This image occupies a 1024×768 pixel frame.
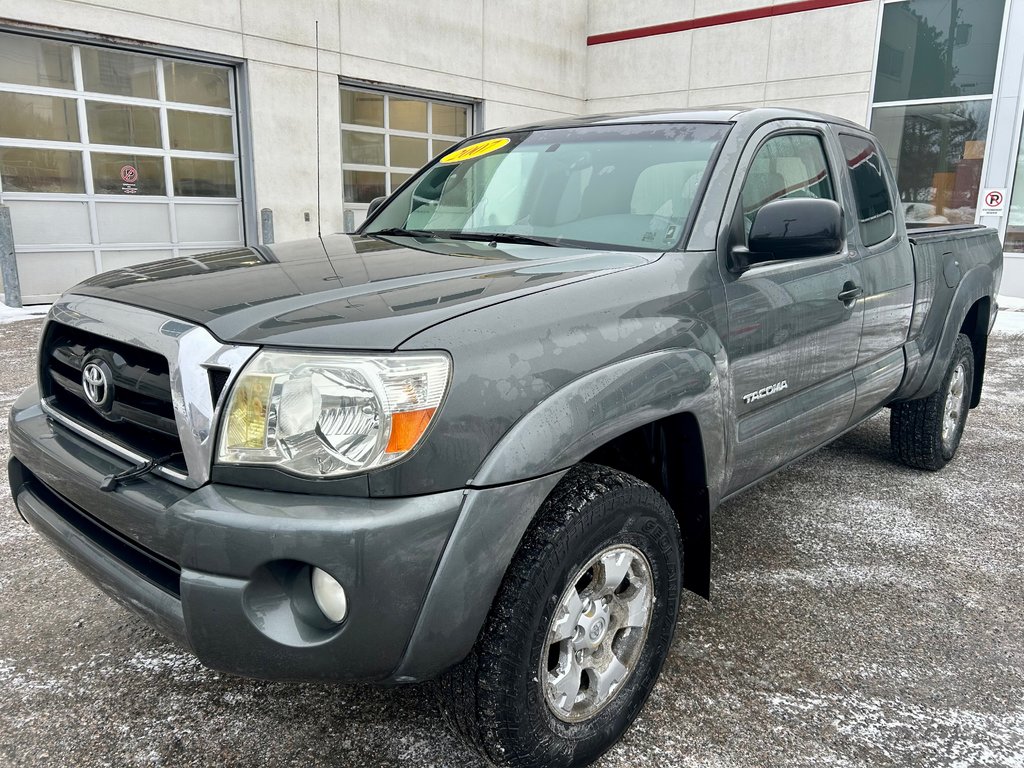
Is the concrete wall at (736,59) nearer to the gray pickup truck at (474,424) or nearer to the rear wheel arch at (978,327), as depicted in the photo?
the rear wheel arch at (978,327)

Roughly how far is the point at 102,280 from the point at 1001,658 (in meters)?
3.11

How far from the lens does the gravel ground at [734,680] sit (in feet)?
6.90

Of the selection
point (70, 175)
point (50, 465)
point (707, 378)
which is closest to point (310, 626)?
point (50, 465)

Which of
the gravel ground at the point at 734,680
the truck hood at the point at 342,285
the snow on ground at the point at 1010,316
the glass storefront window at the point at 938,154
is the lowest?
the gravel ground at the point at 734,680

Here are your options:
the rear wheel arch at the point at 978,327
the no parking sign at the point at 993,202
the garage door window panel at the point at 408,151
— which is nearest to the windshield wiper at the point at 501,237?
the rear wheel arch at the point at 978,327

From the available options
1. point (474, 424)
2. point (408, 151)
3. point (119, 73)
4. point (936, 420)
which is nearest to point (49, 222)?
point (119, 73)

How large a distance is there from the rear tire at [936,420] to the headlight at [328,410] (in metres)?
3.54

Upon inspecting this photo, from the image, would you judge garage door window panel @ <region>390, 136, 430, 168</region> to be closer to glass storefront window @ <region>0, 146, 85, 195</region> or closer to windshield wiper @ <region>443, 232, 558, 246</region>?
glass storefront window @ <region>0, 146, 85, 195</region>

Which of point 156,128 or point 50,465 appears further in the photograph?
point 156,128

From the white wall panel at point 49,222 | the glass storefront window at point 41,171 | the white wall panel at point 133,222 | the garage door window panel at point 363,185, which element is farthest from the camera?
the garage door window panel at point 363,185

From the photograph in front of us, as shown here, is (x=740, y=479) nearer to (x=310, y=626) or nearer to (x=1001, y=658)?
(x=1001, y=658)

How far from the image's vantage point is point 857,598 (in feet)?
9.70

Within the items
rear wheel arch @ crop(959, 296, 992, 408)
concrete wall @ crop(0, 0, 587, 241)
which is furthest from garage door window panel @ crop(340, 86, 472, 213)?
rear wheel arch @ crop(959, 296, 992, 408)

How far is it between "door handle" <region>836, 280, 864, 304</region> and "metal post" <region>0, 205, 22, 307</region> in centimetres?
977
